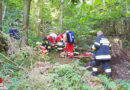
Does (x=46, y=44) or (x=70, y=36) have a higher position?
(x=70, y=36)

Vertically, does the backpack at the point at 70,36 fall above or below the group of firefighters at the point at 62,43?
above

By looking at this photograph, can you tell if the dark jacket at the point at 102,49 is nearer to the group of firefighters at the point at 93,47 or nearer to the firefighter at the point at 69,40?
the group of firefighters at the point at 93,47

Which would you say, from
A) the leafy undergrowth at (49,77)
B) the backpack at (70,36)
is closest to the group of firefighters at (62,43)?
the backpack at (70,36)

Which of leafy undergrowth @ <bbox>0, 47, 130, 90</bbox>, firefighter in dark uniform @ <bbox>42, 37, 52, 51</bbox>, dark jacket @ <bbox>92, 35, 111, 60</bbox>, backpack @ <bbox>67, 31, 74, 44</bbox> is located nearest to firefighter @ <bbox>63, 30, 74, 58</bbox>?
backpack @ <bbox>67, 31, 74, 44</bbox>

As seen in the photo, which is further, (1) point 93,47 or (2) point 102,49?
(1) point 93,47

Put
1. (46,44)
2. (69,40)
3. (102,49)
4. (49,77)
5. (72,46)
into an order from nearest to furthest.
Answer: (49,77)
(102,49)
(69,40)
(72,46)
(46,44)

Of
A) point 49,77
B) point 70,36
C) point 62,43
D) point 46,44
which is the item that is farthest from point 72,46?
point 49,77

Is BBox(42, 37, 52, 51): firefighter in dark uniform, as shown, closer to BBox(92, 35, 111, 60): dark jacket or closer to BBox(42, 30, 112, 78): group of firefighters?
BBox(42, 30, 112, 78): group of firefighters

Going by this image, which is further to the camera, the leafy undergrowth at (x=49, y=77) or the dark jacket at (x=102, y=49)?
the dark jacket at (x=102, y=49)

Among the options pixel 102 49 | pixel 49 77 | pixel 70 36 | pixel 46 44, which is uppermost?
pixel 70 36

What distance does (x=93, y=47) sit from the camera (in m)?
5.21

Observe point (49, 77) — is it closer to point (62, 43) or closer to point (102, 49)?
point (102, 49)

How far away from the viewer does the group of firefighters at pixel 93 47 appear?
506 centimetres

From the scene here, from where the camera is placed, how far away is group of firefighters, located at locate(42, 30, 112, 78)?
16.6 ft
